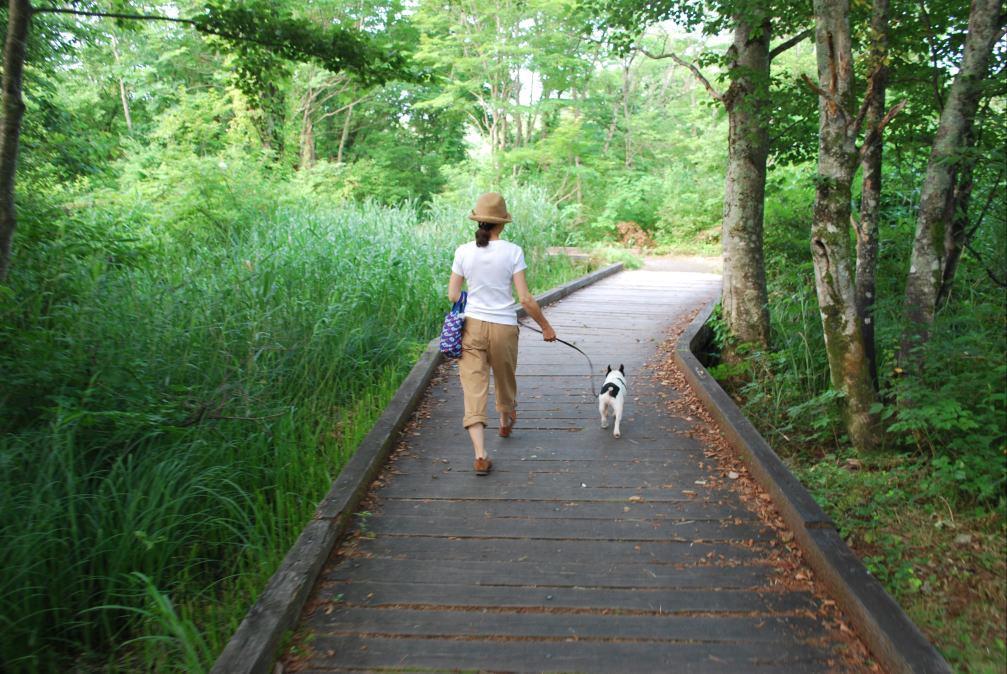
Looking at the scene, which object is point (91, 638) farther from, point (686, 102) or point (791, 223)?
point (686, 102)

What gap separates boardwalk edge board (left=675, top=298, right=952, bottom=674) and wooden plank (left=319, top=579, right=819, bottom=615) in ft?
0.73

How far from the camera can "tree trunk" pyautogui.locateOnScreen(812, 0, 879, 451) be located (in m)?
5.22

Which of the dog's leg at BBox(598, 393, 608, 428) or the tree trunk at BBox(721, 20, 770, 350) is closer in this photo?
the dog's leg at BBox(598, 393, 608, 428)

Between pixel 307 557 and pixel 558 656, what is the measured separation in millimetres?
1393

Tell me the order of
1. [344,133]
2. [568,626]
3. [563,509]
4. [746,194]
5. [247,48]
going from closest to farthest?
[568,626]
[563,509]
[247,48]
[746,194]
[344,133]

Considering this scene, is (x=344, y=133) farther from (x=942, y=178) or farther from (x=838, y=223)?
(x=942, y=178)

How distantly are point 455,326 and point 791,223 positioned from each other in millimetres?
6420

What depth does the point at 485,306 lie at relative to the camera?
4.83 m

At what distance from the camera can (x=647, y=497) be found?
4.58 m

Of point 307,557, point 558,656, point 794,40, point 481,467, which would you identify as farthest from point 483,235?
point 794,40

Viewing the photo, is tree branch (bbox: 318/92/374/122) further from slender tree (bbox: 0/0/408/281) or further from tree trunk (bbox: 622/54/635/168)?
slender tree (bbox: 0/0/408/281)

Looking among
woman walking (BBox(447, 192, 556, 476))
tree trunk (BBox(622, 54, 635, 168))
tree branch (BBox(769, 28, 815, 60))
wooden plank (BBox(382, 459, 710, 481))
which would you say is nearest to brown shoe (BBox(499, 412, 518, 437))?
wooden plank (BBox(382, 459, 710, 481))

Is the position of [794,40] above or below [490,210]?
above

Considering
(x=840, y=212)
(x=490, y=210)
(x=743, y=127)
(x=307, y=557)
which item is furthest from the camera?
(x=743, y=127)
